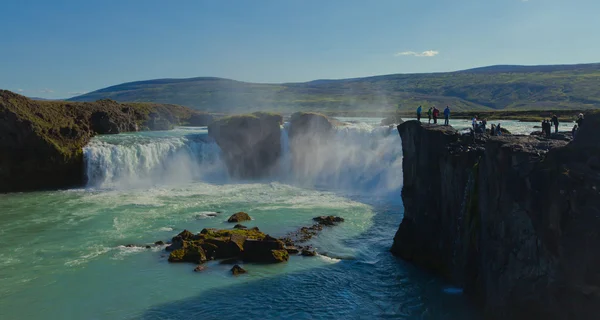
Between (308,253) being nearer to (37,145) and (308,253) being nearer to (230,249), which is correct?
(230,249)

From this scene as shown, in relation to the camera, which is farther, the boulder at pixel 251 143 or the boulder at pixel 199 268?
the boulder at pixel 251 143

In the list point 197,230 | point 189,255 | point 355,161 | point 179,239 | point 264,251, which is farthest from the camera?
point 355,161

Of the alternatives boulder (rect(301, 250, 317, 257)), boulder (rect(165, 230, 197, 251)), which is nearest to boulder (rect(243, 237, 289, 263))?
boulder (rect(301, 250, 317, 257))

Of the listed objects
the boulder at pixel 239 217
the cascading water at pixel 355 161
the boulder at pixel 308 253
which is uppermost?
the cascading water at pixel 355 161

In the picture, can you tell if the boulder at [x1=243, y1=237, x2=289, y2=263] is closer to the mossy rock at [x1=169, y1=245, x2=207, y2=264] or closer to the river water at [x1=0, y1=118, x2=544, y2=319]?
the river water at [x1=0, y1=118, x2=544, y2=319]

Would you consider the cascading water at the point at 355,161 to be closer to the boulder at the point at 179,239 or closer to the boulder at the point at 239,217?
the boulder at the point at 239,217

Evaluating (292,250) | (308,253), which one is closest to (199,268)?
(292,250)

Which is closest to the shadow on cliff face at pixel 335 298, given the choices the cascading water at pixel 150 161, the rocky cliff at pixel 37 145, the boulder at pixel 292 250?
the boulder at pixel 292 250
